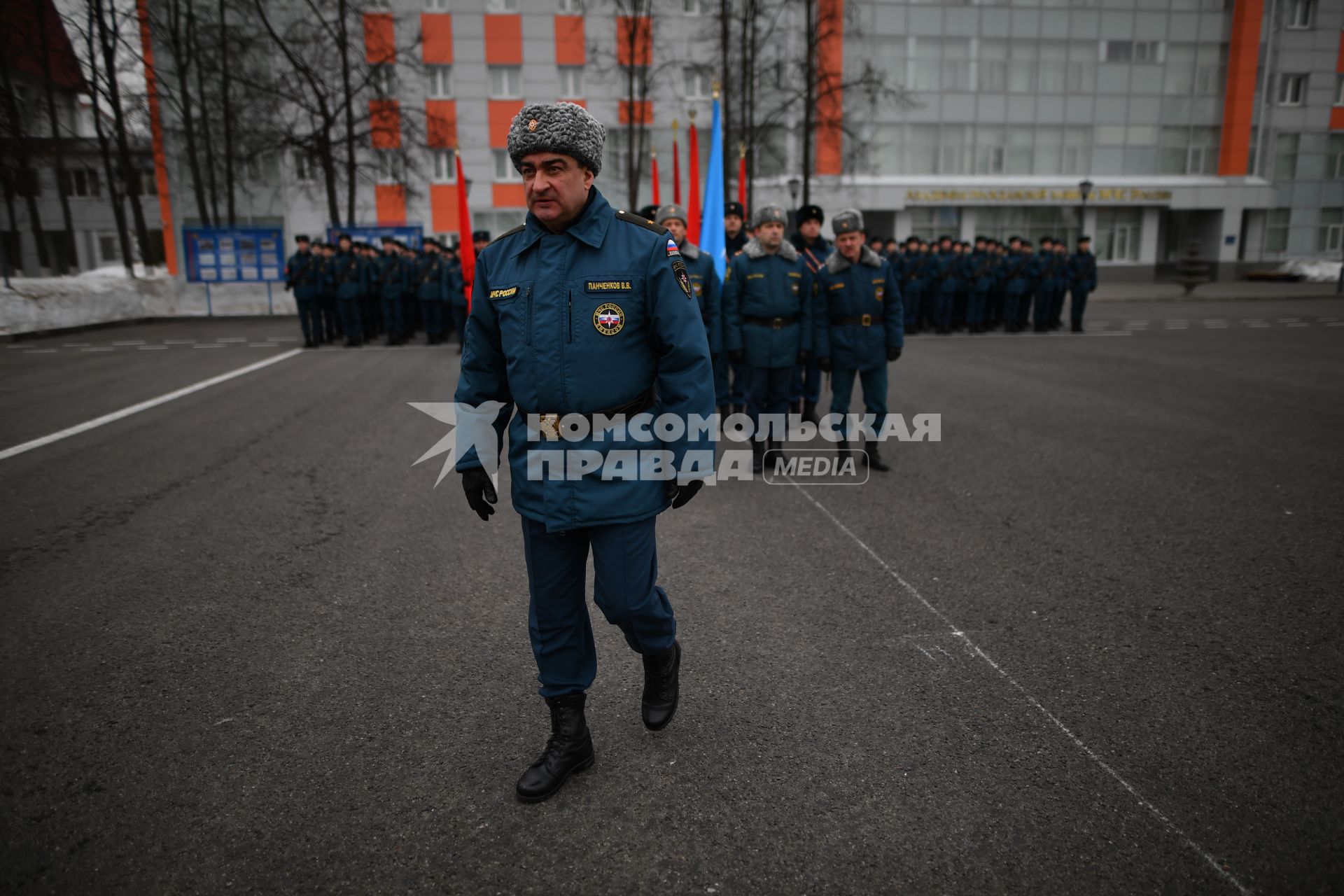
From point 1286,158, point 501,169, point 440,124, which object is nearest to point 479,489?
point 440,124

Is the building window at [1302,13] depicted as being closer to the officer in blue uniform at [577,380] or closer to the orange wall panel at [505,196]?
the orange wall panel at [505,196]

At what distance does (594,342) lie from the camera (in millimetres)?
2631

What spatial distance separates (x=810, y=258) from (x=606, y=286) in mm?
5540

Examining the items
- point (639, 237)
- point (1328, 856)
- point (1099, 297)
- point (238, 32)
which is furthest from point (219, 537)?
point (1099, 297)

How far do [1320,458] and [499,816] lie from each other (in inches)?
285

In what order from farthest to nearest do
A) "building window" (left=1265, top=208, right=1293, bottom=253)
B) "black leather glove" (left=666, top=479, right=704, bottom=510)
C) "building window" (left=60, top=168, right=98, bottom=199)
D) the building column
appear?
"building window" (left=60, top=168, right=98, bottom=199) → "building window" (left=1265, top=208, right=1293, bottom=253) → the building column → "black leather glove" (left=666, top=479, right=704, bottom=510)

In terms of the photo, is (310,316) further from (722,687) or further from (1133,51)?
(1133,51)

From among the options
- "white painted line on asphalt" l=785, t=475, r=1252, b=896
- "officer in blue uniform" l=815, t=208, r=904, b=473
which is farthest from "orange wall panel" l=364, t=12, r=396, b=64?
"white painted line on asphalt" l=785, t=475, r=1252, b=896

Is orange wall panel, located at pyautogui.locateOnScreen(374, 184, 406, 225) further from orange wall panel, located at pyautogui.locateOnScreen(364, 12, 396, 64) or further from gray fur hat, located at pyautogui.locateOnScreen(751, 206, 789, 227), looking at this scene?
gray fur hat, located at pyautogui.locateOnScreen(751, 206, 789, 227)

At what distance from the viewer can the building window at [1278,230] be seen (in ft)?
140

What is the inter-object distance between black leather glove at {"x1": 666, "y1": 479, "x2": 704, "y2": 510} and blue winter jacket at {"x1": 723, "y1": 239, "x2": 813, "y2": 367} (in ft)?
14.8

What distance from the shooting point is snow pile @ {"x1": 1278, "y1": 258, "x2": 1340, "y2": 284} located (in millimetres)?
37156

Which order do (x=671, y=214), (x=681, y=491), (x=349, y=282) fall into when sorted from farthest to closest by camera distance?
(x=349, y=282), (x=671, y=214), (x=681, y=491)

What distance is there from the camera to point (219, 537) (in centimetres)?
516
